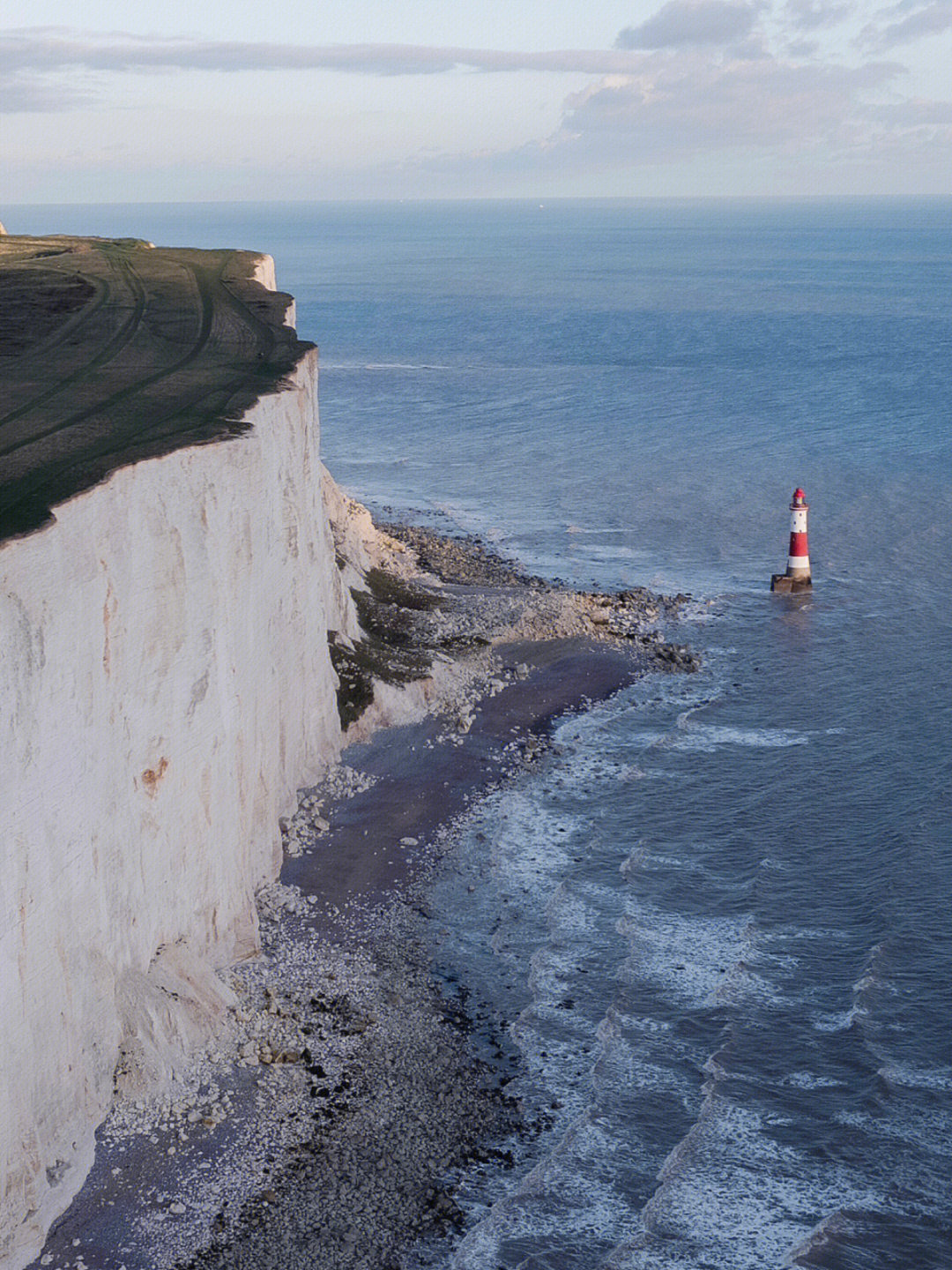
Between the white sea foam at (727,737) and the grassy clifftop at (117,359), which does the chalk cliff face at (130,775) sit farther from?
the white sea foam at (727,737)

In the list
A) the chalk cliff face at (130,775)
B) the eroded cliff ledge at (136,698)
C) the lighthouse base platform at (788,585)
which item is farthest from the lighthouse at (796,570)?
the chalk cliff face at (130,775)

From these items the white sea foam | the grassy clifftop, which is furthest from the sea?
the grassy clifftop

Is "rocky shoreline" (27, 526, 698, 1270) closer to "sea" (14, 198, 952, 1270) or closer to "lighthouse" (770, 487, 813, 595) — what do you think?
"sea" (14, 198, 952, 1270)

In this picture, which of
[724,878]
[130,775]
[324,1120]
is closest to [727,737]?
[724,878]

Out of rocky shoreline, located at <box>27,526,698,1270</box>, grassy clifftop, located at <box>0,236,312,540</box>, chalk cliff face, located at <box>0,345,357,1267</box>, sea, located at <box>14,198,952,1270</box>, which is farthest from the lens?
grassy clifftop, located at <box>0,236,312,540</box>

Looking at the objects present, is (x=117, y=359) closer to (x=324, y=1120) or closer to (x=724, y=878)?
(x=724, y=878)

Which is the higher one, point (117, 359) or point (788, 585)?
point (117, 359)
